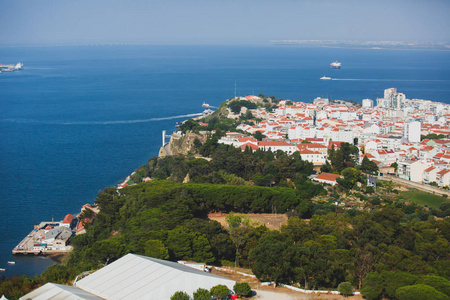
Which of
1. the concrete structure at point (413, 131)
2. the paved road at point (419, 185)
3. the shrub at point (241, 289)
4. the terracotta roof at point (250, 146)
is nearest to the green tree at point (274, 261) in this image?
the shrub at point (241, 289)

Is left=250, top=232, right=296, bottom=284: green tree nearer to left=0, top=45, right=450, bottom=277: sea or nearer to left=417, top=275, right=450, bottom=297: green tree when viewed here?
left=417, top=275, right=450, bottom=297: green tree

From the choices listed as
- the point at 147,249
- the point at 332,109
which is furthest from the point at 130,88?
the point at 147,249

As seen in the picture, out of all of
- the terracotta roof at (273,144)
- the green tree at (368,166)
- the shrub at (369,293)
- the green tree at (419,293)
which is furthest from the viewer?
the terracotta roof at (273,144)

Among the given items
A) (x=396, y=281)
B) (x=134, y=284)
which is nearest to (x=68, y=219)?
(x=134, y=284)

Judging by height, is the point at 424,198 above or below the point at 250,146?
below

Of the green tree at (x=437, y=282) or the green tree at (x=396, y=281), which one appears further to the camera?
the green tree at (x=396, y=281)

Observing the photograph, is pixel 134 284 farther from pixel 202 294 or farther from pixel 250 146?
pixel 250 146

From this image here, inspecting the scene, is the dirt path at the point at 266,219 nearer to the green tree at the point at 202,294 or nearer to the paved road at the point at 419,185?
the green tree at the point at 202,294
